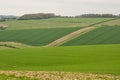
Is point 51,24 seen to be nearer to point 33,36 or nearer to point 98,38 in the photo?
point 33,36

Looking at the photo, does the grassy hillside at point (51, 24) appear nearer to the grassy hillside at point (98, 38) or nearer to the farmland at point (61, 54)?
the farmland at point (61, 54)

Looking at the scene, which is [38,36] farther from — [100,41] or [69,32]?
[100,41]

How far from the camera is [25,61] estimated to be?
126ft

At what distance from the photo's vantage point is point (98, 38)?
275 feet

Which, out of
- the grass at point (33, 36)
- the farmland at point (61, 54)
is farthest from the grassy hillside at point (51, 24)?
the farmland at point (61, 54)

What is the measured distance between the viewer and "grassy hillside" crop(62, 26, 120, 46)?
79.0 meters

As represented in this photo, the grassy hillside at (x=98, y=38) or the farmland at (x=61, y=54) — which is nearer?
the farmland at (x=61, y=54)

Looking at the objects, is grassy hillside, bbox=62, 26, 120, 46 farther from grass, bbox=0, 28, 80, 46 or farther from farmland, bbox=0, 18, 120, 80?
grass, bbox=0, 28, 80, 46

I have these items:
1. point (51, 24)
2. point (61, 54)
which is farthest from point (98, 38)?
point (51, 24)

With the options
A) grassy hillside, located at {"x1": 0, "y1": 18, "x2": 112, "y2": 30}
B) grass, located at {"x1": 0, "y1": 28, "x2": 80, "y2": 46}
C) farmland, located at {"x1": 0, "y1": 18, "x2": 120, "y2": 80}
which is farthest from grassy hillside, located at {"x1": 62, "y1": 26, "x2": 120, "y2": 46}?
grassy hillside, located at {"x1": 0, "y1": 18, "x2": 112, "y2": 30}

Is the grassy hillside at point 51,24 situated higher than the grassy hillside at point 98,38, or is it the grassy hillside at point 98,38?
the grassy hillside at point 51,24

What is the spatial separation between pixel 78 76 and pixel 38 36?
242 feet

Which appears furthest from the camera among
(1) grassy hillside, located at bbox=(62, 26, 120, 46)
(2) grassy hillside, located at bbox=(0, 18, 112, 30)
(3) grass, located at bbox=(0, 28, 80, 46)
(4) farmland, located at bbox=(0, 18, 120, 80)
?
(2) grassy hillside, located at bbox=(0, 18, 112, 30)

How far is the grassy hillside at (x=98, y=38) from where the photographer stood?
259ft
